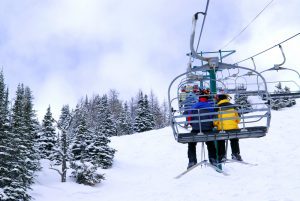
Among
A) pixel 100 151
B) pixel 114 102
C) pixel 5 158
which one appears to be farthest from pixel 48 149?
pixel 114 102

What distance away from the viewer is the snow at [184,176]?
353 inches

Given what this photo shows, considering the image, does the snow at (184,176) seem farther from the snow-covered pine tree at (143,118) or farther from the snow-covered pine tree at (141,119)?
the snow-covered pine tree at (143,118)

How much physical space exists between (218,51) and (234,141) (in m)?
5.20

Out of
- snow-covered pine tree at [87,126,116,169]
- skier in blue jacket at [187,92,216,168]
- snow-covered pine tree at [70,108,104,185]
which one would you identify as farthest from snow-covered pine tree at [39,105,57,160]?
skier in blue jacket at [187,92,216,168]

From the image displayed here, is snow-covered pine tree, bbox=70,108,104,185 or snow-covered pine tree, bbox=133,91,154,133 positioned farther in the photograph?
snow-covered pine tree, bbox=133,91,154,133

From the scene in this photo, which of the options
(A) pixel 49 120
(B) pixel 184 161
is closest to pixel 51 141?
(A) pixel 49 120

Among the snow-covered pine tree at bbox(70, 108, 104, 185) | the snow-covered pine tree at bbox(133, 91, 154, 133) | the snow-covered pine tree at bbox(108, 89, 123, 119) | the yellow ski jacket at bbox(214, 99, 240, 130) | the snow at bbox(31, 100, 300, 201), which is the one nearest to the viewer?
the yellow ski jacket at bbox(214, 99, 240, 130)

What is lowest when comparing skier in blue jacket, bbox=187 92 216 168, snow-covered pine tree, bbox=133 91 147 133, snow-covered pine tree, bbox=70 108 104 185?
snow-covered pine tree, bbox=70 108 104 185

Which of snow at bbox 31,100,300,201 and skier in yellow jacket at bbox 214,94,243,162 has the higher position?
skier in yellow jacket at bbox 214,94,243,162

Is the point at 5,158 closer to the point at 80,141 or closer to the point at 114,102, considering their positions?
the point at 80,141

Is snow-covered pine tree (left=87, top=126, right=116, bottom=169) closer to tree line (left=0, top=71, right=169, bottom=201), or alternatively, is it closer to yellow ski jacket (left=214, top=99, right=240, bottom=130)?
tree line (left=0, top=71, right=169, bottom=201)

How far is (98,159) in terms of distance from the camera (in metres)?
29.7

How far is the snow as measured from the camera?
898cm

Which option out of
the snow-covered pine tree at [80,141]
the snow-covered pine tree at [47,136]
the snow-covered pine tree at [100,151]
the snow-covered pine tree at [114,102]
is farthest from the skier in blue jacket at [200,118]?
the snow-covered pine tree at [114,102]
